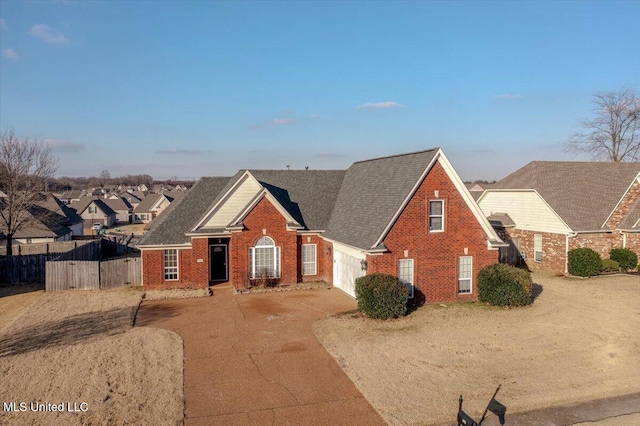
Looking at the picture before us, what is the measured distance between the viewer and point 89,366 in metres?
13.5

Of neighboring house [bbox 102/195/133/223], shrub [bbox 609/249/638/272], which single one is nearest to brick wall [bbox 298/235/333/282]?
shrub [bbox 609/249/638/272]

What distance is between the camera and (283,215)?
25.1 meters

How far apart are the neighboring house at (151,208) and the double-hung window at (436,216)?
7840cm

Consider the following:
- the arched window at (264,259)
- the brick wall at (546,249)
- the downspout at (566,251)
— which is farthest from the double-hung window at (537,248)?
the arched window at (264,259)

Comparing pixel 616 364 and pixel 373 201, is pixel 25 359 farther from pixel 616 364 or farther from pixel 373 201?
pixel 616 364

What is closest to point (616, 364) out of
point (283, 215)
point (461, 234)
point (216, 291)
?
point (461, 234)

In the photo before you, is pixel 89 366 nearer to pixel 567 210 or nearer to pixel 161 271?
pixel 161 271

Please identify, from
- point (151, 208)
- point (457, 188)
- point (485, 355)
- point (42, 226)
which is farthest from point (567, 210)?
point (151, 208)

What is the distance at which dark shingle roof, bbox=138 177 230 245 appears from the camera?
Result: 982 inches

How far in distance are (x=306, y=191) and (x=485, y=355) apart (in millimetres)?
16932

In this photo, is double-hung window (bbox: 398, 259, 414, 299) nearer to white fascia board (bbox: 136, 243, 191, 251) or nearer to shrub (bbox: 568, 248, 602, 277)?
white fascia board (bbox: 136, 243, 191, 251)

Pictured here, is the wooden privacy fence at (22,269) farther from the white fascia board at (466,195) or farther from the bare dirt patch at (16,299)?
the white fascia board at (466,195)

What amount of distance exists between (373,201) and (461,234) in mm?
4724

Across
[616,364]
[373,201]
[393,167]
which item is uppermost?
[393,167]
